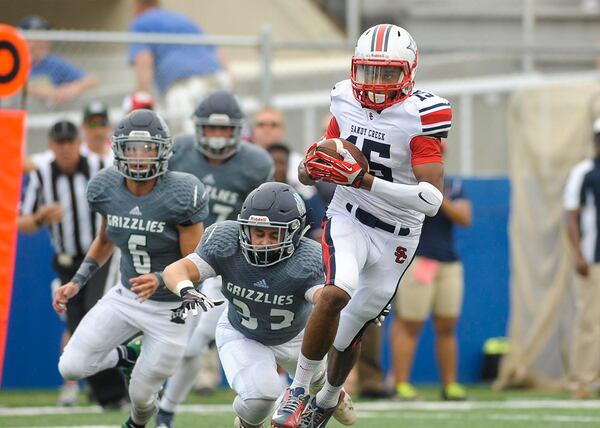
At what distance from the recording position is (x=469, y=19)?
1480 cm

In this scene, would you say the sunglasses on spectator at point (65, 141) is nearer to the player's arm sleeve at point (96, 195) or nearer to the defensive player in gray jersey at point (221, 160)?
the defensive player in gray jersey at point (221, 160)

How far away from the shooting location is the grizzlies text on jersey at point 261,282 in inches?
247

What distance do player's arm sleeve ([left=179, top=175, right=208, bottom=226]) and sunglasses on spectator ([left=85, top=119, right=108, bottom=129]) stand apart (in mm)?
2672

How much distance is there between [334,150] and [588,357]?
16.0 feet

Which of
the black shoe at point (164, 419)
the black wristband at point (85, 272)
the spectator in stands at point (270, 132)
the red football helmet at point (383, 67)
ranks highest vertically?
the red football helmet at point (383, 67)

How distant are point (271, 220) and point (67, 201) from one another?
3.50m

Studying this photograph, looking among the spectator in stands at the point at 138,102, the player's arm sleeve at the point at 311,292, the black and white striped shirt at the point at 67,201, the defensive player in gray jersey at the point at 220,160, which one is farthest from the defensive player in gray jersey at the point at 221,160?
the player's arm sleeve at the point at 311,292

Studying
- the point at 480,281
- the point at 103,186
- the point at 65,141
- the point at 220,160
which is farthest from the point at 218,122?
the point at 480,281

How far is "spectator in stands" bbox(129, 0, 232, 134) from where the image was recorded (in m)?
10.1

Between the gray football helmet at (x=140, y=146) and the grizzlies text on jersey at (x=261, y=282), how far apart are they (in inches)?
25.8

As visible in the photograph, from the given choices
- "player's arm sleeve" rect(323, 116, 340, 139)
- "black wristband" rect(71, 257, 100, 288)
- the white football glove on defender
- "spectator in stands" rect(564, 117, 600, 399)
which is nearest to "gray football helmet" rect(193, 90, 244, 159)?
"black wristband" rect(71, 257, 100, 288)

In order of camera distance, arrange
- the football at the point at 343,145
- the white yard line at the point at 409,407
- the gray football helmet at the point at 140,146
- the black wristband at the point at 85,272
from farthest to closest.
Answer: the white yard line at the point at 409,407, the black wristband at the point at 85,272, the gray football helmet at the point at 140,146, the football at the point at 343,145

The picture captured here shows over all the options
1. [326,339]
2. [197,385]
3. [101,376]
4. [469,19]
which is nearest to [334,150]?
[326,339]

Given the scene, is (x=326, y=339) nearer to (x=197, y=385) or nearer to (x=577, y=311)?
(x=197, y=385)
